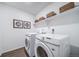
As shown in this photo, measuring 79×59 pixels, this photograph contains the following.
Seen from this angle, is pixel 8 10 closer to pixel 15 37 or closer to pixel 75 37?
pixel 15 37

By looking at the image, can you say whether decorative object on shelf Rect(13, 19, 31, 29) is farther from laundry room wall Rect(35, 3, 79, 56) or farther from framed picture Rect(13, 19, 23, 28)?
laundry room wall Rect(35, 3, 79, 56)

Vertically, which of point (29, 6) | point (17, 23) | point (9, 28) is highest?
point (29, 6)

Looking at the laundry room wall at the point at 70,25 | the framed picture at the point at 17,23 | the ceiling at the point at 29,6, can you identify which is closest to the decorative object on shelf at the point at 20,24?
the framed picture at the point at 17,23

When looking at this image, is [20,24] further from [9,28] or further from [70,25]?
[70,25]

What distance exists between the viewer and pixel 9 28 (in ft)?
3.64

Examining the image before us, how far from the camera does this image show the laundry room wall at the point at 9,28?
3.60 ft

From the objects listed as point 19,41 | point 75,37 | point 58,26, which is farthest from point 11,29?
point 75,37

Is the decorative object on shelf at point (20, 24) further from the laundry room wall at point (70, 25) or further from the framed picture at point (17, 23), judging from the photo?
the laundry room wall at point (70, 25)

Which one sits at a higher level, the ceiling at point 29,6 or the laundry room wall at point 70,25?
the ceiling at point 29,6

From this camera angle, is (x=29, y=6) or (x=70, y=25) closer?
(x=70, y=25)

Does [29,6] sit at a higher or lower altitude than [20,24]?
higher

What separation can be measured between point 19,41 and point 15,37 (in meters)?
0.14

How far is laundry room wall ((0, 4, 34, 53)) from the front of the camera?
1.10 m

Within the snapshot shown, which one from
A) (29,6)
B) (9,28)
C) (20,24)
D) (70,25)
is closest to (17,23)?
(20,24)
